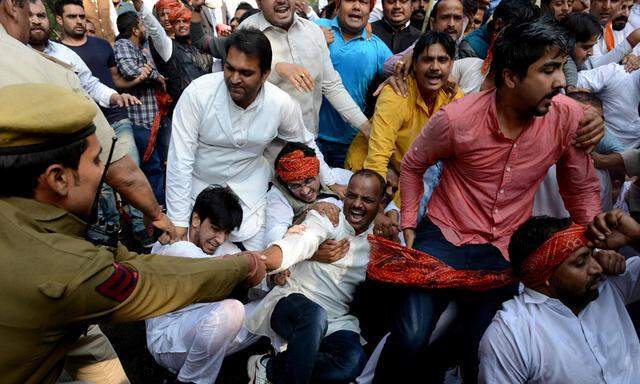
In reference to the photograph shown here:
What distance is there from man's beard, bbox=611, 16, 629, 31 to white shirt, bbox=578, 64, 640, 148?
5.46 feet

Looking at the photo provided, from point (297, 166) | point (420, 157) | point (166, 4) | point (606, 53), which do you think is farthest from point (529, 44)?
point (166, 4)

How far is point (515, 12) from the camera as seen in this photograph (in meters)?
4.30

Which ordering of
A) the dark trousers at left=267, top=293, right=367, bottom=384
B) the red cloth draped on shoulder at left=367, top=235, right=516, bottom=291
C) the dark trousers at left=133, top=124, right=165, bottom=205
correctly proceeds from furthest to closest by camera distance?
the dark trousers at left=133, top=124, right=165, bottom=205
the dark trousers at left=267, top=293, right=367, bottom=384
the red cloth draped on shoulder at left=367, top=235, right=516, bottom=291

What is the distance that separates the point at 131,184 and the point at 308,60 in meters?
1.88

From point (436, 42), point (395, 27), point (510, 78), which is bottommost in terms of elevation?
point (395, 27)

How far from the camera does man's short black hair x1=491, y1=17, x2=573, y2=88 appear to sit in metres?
2.34

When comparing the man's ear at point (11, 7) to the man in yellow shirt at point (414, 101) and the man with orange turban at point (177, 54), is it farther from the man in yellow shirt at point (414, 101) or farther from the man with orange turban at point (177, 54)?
the man with orange turban at point (177, 54)

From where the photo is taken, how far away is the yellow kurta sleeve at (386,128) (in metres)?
3.56

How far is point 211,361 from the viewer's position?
10.1 feet

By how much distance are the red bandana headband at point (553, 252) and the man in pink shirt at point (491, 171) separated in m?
0.24

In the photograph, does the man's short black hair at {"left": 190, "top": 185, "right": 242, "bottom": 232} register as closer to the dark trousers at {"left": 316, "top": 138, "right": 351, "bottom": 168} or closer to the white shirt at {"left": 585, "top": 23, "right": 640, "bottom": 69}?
the dark trousers at {"left": 316, "top": 138, "right": 351, "bottom": 168}

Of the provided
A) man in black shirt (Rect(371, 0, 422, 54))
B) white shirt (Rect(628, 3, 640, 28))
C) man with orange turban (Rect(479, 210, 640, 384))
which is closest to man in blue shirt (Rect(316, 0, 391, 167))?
man in black shirt (Rect(371, 0, 422, 54))

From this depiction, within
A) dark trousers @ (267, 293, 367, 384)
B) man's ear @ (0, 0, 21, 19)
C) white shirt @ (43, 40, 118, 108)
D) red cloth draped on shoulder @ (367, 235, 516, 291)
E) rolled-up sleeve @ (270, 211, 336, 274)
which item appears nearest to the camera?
red cloth draped on shoulder @ (367, 235, 516, 291)

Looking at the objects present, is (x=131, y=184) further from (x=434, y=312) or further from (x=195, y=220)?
(x=434, y=312)
